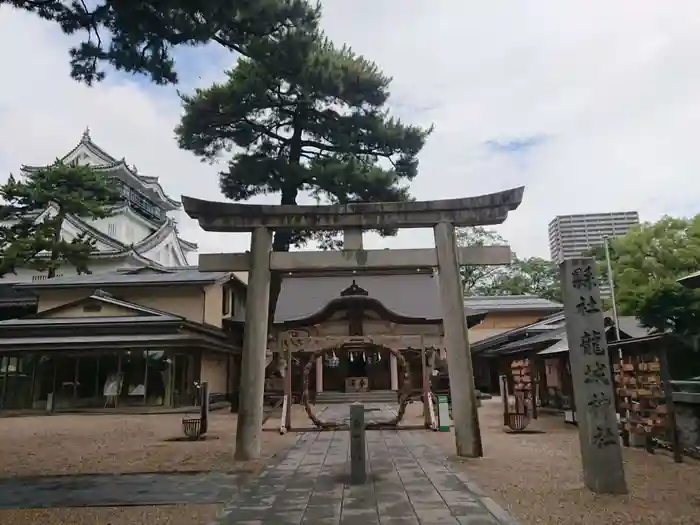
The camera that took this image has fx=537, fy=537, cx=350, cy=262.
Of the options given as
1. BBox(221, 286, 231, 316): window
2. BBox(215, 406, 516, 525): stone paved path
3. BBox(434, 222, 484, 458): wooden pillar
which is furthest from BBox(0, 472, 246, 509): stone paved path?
BBox(221, 286, 231, 316): window

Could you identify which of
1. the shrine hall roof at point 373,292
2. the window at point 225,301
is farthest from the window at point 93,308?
the shrine hall roof at point 373,292

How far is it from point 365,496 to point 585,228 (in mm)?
36561

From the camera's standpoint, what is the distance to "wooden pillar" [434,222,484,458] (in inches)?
379

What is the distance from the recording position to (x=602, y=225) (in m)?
41.0

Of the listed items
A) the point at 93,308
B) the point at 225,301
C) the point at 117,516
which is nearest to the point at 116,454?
the point at 117,516

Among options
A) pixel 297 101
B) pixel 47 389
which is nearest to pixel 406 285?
pixel 297 101

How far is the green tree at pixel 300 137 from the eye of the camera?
66.2 feet

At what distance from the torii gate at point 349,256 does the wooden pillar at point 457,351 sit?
2cm

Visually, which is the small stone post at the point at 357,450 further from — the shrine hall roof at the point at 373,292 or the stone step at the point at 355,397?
the stone step at the point at 355,397

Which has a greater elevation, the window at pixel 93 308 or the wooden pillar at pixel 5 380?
the window at pixel 93 308

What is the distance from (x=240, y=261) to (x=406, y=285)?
19.4m

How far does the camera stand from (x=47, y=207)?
3628cm

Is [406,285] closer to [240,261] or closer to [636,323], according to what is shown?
[636,323]

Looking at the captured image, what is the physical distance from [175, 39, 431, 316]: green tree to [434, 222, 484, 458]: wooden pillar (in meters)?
10.0
